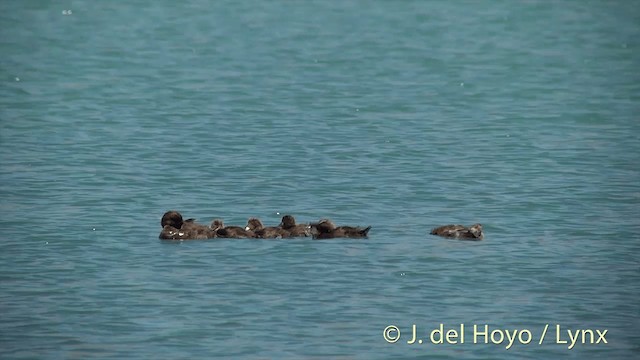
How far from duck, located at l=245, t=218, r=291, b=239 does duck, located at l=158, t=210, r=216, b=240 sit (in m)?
0.59

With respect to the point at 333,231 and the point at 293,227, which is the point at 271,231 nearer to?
the point at 293,227

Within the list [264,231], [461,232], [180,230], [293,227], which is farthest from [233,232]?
[461,232]

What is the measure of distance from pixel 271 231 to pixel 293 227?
342mm

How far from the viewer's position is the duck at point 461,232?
25.2m

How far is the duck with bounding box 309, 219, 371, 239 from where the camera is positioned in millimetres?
25156

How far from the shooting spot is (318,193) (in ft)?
95.9

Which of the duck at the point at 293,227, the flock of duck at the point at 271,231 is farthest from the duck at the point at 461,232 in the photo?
the duck at the point at 293,227

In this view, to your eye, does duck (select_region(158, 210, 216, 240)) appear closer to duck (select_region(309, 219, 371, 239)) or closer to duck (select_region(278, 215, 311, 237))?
duck (select_region(278, 215, 311, 237))

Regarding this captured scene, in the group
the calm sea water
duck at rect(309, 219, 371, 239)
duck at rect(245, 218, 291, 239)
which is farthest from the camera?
duck at rect(245, 218, 291, 239)

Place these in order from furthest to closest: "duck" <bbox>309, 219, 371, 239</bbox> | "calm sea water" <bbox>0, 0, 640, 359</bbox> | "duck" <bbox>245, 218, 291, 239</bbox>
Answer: "duck" <bbox>245, 218, 291, 239</bbox> → "duck" <bbox>309, 219, 371, 239</bbox> → "calm sea water" <bbox>0, 0, 640, 359</bbox>

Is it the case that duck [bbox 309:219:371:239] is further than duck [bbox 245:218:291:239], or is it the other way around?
duck [bbox 245:218:291:239]

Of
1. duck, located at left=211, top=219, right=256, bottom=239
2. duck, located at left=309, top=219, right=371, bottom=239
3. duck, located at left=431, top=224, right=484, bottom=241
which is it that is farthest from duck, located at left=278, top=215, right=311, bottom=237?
duck, located at left=431, top=224, right=484, bottom=241

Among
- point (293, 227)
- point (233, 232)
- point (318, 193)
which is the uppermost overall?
point (318, 193)

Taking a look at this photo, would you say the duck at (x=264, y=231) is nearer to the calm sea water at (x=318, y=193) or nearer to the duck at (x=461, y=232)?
the calm sea water at (x=318, y=193)
